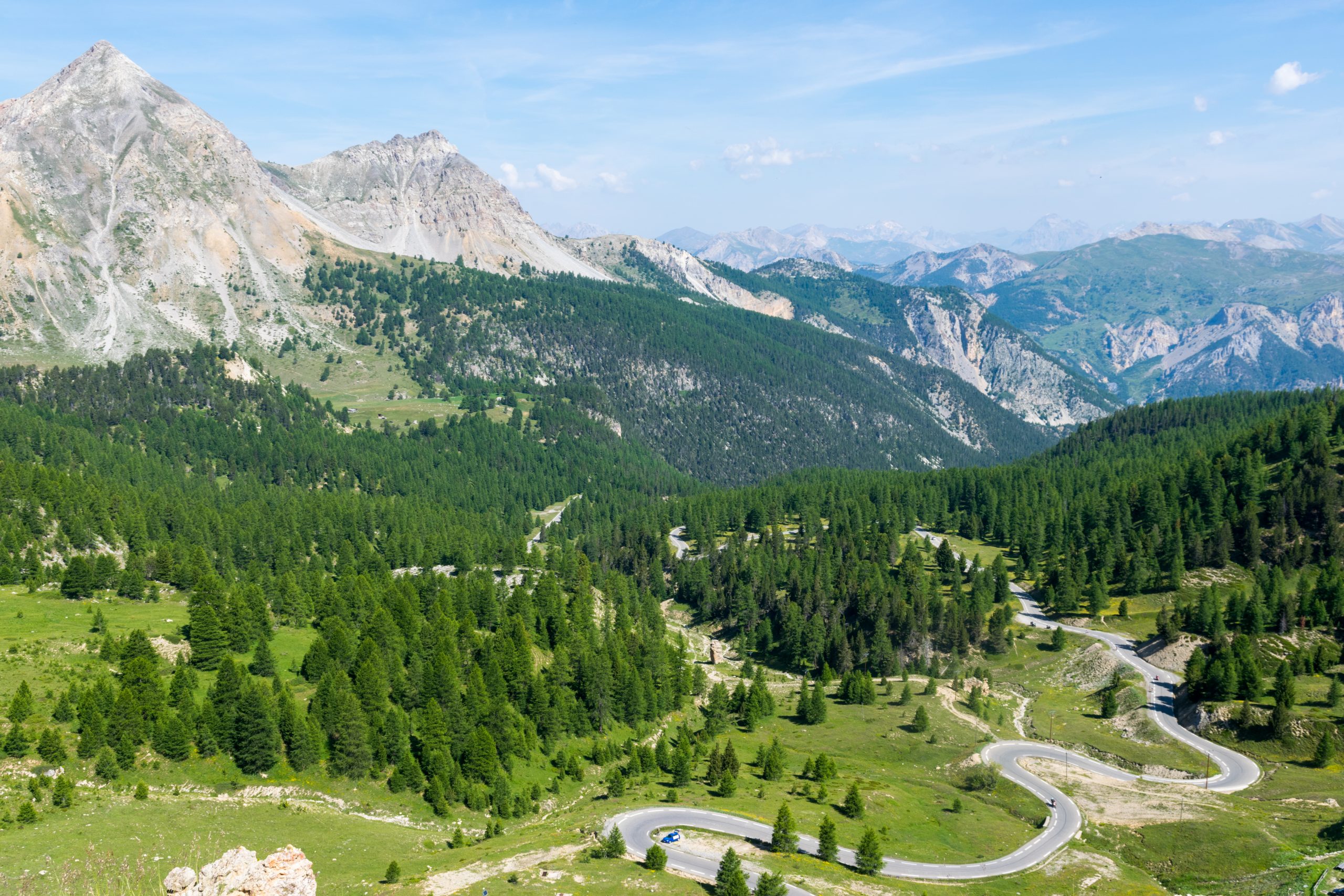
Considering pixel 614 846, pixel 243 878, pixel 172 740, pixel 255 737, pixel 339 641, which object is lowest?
pixel 614 846

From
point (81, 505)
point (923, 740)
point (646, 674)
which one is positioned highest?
point (81, 505)

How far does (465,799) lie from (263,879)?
4099cm

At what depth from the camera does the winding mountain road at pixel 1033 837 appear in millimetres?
80125

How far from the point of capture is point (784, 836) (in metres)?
79.9

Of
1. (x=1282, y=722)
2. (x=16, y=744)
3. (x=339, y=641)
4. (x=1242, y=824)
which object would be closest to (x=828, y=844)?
(x=1242, y=824)

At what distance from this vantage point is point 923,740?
127 metres

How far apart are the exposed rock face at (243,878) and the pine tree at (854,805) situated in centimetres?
5721

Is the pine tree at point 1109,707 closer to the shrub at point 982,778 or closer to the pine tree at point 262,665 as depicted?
the shrub at point 982,778

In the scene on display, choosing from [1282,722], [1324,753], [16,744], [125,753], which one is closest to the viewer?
[16,744]

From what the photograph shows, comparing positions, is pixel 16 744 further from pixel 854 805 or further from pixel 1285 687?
pixel 1285 687

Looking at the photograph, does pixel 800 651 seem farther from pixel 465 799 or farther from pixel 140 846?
pixel 140 846

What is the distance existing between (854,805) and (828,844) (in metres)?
14.9

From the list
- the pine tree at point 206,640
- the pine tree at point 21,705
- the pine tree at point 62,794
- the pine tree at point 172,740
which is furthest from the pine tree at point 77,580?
the pine tree at point 62,794

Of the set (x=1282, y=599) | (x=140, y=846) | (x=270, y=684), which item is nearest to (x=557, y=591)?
(x=270, y=684)
